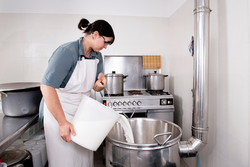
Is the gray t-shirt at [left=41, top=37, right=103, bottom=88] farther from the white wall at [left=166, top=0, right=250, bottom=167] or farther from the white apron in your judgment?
the white wall at [left=166, top=0, right=250, bottom=167]

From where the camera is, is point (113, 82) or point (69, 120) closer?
point (69, 120)

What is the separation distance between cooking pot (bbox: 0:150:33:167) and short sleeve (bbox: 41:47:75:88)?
580 millimetres

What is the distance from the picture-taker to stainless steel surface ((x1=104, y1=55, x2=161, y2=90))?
2.53 metres

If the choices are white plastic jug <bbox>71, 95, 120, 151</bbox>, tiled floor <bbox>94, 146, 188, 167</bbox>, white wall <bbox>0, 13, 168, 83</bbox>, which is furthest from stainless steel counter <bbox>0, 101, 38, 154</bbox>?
white wall <bbox>0, 13, 168, 83</bbox>

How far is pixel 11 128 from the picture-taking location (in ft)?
3.78

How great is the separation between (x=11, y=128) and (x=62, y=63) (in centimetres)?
66

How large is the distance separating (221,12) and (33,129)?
219 centimetres

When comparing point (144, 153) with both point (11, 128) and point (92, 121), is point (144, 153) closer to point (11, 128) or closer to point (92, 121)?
point (92, 121)

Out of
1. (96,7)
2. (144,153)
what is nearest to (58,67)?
(144,153)

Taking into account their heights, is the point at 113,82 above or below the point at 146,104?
above

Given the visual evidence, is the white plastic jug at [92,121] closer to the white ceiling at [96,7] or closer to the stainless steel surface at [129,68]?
the stainless steel surface at [129,68]

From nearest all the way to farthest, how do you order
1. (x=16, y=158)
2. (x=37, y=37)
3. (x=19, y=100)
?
(x=16, y=158), (x=19, y=100), (x=37, y=37)

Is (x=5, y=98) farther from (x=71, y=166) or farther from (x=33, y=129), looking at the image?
(x=71, y=166)

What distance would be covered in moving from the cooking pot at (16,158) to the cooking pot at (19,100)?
16.2 inches
